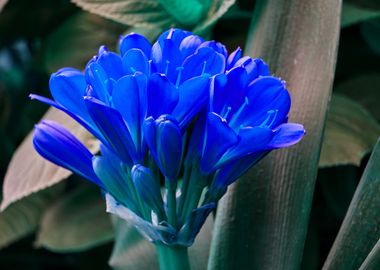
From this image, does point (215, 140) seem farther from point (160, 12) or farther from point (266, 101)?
point (160, 12)

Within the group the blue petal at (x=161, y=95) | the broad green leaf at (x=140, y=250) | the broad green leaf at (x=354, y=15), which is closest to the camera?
the blue petal at (x=161, y=95)

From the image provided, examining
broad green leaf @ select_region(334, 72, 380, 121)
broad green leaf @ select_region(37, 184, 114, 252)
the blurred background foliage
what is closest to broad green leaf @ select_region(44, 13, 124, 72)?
the blurred background foliage

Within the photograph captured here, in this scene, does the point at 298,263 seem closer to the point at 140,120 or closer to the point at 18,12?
the point at 140,120

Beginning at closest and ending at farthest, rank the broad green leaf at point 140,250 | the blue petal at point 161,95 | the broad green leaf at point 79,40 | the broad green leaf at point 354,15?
the blue petal at point 161,95 < the broad green leaf at point 140,250 < the broad green leaf at point 354,15 < the broad green leaf at point 79,40

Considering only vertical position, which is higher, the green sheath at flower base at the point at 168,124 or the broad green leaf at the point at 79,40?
the green sheath at flower base at the point at 168,124

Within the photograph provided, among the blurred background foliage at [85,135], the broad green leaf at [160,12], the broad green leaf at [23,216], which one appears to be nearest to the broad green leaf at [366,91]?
the blurred background foliage at [85,135]

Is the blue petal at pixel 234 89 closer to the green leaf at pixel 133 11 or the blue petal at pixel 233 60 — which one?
the blue petal at pixel 233 60
